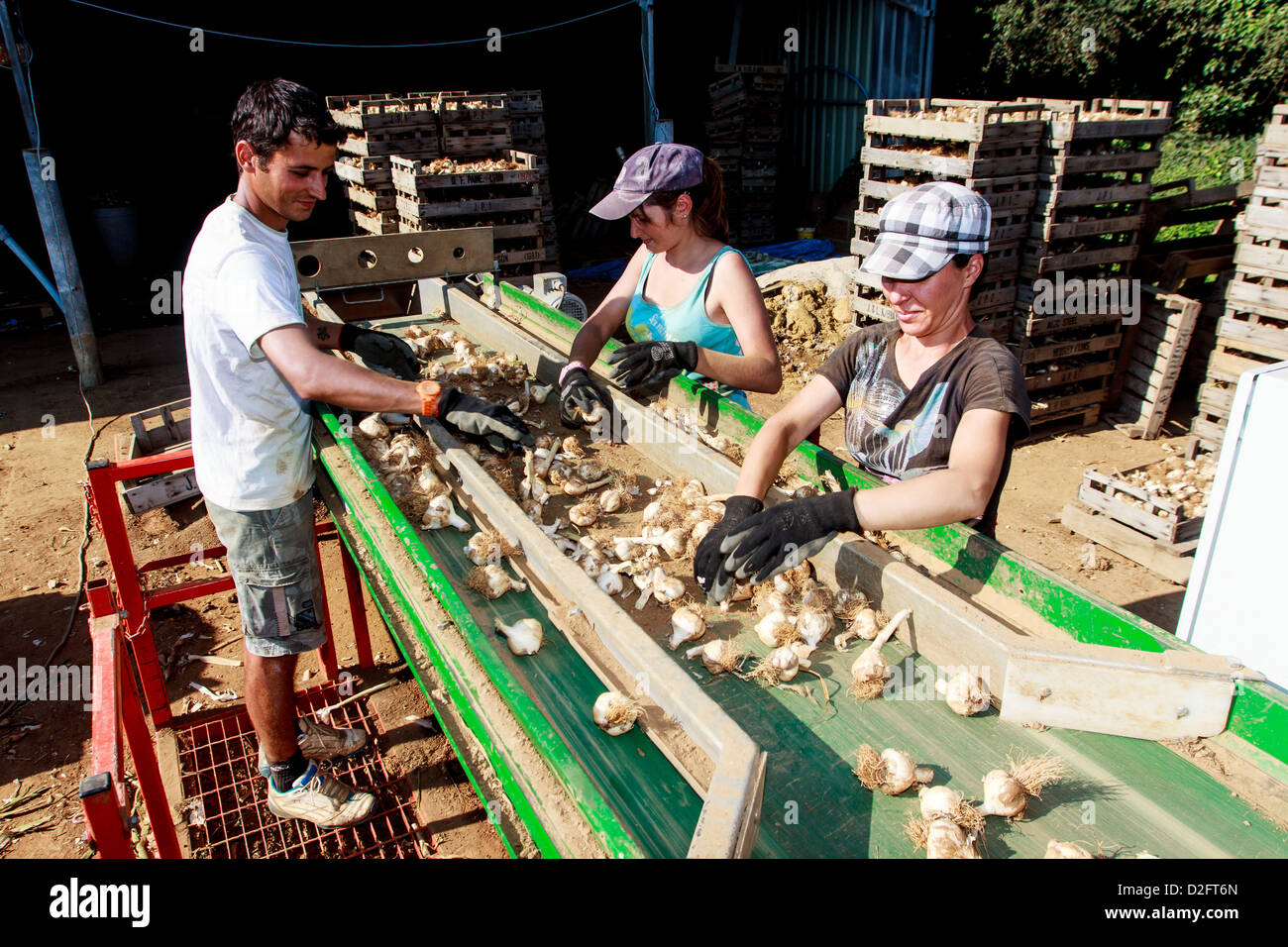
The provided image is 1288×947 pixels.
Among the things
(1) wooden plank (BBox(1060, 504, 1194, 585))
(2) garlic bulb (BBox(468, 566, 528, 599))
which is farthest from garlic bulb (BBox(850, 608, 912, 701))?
(1) wooden plank (BBox(1060, 504, 1194, 585))

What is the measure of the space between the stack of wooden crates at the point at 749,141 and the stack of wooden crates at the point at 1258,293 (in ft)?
25.2

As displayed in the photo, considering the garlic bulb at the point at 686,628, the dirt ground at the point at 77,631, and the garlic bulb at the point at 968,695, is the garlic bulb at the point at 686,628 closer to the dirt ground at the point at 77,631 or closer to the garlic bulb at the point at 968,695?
the garlic bulb at the point at 968,695

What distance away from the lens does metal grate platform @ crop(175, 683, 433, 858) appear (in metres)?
3.24

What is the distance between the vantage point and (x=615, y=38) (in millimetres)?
14609

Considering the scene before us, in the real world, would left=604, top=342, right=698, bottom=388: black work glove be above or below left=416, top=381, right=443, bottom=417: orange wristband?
below

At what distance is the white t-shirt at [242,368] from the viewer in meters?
2.33

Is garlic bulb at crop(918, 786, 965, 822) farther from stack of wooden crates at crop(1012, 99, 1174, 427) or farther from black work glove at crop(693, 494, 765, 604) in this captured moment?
stack of wooden crates at crop(1012, 99, 1174, 427)

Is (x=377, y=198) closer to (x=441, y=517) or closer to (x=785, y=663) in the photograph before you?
(x=441, y=517)

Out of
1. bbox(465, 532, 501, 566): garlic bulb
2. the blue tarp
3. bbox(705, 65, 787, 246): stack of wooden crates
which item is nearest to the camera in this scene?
bbox(465, 532, 501, 566): garlic bulb

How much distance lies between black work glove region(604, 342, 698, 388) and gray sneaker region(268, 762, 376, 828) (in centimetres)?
185

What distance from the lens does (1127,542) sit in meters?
5.58

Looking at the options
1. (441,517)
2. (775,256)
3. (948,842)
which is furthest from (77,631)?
(775,256)

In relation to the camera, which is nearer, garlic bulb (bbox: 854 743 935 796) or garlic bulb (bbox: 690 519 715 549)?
garlic bulb (bbox: 854 743 935 796)

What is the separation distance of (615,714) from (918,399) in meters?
1.26
